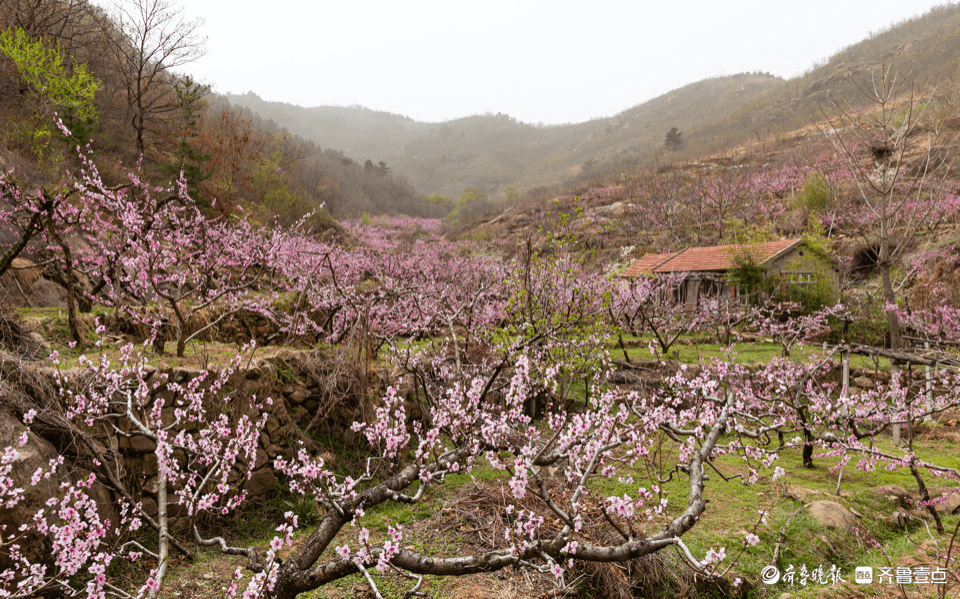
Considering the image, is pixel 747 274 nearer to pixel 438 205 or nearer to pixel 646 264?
pixel 646 264

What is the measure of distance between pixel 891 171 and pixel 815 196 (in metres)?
8.40

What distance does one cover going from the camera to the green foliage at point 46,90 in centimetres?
1280

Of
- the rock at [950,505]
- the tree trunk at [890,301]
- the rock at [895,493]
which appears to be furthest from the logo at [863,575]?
the tree trunk at [890,301]

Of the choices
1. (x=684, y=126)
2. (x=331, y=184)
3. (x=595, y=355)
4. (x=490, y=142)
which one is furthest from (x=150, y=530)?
(x=490, y=142)

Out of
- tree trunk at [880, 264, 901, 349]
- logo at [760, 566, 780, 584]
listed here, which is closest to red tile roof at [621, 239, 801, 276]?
tree trunk at [880, 264, 901, 349]

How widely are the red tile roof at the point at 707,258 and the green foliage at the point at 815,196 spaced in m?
7.69

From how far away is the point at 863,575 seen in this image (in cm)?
446

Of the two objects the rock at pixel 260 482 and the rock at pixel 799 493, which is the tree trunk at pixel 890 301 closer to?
the rock at pixel 799 493

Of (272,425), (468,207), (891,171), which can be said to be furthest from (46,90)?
(468,207)

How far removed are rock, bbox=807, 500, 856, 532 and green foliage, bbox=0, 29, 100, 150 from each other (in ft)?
60.7

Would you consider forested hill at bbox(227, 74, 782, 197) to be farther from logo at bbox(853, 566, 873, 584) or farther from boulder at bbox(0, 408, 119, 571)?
boulder at bbox(0, 408, 119, 571)

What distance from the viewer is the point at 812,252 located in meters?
19.5

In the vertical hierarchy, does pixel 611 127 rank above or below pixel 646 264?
above

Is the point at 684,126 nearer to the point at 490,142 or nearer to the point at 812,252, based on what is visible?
the point at 490,142
